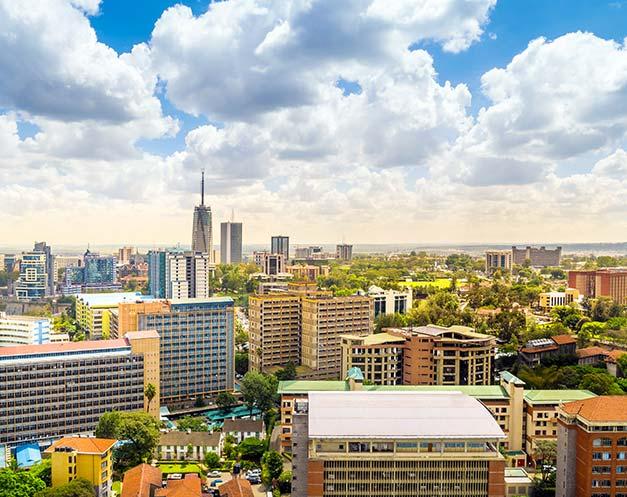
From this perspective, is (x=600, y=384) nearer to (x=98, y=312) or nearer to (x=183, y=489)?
(x=183, y=489)

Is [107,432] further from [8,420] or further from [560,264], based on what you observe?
[560,264]

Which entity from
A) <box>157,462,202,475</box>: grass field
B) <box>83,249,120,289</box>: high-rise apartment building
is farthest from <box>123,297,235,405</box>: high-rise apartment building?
<box>83,249,120,289</box>: high-rise apartment building

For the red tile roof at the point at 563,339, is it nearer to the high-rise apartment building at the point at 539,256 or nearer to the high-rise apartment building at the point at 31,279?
the high-rise apartment building at the point at 31,279

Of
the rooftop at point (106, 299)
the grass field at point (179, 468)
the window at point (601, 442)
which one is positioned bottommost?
the grass field at point (179, 468)

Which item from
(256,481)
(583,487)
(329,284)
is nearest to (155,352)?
(256,481)

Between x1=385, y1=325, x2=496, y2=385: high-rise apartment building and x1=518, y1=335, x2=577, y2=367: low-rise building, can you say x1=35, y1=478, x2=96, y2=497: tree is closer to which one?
x1=385, y1=325, x2=496, y2=385: high-rise apartment building

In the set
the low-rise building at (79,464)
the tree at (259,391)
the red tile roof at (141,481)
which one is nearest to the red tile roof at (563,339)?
the tree at (259,391)

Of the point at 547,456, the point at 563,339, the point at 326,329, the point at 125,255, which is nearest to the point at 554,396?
the point at 547,456
